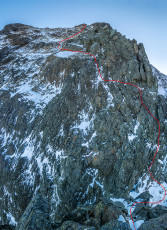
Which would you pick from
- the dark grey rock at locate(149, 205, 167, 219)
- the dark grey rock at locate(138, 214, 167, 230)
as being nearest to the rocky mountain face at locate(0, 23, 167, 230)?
the dark grey rock at locate(149, 205, 167, 219)

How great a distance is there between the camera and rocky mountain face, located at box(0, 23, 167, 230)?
77.9 feet

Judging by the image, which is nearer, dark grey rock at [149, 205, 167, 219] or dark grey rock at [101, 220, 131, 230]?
dark grey rock at [101, 220, 131, 230]

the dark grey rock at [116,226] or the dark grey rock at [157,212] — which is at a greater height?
the dark grey rock at [116,226]

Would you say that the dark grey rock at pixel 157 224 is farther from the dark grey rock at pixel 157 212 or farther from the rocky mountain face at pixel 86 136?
the dark grey rock at pixel 157 212

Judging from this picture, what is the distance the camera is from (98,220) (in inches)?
580

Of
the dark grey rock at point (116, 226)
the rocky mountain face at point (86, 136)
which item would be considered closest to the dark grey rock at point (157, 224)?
the dark grey rock at point (116, 226)

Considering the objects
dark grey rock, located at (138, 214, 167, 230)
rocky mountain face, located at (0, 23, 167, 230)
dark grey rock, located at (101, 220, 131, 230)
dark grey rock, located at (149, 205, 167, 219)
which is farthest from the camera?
rocky mountain face, located at (0, 23, 167, 230)

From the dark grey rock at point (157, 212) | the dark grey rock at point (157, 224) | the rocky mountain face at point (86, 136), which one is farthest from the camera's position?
the rocky mountain face at point (86, 136)

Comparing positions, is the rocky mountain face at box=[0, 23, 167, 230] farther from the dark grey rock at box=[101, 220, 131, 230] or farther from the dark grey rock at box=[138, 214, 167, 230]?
the dark grey rock at box=[101, 220, 131, 230]

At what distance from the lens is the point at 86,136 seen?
1015 inches

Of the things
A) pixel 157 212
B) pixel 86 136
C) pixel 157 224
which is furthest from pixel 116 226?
pixel 86 136

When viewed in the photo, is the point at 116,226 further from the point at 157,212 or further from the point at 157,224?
the point at 157,212

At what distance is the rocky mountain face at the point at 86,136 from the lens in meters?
23.8

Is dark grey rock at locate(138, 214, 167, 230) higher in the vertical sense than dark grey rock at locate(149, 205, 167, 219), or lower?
higher
